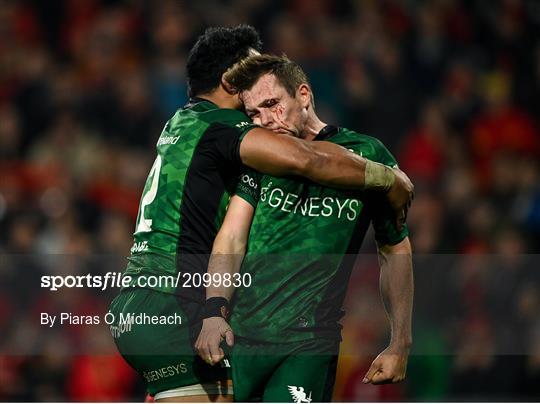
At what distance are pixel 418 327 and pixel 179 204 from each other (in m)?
3.10

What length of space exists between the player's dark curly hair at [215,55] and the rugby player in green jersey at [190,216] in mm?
242

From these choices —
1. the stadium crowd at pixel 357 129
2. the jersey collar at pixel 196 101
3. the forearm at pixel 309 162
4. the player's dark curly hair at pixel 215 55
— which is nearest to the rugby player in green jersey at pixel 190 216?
the forearm at pixel 309 162

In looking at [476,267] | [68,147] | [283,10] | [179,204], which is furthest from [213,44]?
[283,10]

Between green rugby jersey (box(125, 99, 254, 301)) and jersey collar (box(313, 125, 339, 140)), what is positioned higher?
jersey collar (box(313, 125, 339, 140))

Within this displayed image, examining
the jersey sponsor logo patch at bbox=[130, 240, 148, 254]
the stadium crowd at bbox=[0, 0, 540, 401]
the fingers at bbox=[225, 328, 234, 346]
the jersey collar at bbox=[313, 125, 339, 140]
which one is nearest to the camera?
the fingers at bbox=[225, 328, 234, 346]

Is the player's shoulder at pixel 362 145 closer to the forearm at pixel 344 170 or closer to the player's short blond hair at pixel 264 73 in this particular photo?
the forearm at pixel 344 170

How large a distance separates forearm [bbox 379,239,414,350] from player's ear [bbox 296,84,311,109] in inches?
28.4

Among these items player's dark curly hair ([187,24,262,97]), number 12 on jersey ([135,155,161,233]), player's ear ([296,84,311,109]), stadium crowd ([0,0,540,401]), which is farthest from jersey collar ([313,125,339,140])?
stadium crowd ([0,0,540,401])

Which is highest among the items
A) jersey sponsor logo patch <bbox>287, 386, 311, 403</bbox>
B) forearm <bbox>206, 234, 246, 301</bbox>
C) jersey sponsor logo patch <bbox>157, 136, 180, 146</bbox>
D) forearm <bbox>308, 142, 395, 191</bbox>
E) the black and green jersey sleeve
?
jersey sponsor logo patch <bbox>157, 136, 180, 146</bbox>

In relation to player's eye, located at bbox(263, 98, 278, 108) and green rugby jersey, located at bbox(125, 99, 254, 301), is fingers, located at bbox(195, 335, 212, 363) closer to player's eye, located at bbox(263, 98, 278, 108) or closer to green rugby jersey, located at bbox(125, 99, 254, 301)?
green rugby jersey, located at bbox(125, 99, 254, 301)

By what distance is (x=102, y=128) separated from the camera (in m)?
9.55

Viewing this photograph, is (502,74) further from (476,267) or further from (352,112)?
(476,267)

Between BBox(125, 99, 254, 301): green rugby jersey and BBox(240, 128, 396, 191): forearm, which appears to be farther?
BBox(125, 99, 254, 301): green rugby jersey

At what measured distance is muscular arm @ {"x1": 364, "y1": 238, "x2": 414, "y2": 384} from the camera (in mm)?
4805
